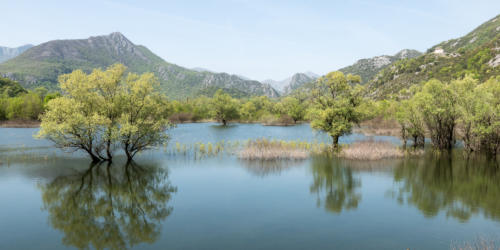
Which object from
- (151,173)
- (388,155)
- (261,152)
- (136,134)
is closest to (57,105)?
(136,134)

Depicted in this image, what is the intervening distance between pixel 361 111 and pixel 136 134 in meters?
31.0

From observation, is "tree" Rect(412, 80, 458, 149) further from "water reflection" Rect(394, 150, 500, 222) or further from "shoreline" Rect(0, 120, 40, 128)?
"shoreline" Rect(0, 120, 40, 128)

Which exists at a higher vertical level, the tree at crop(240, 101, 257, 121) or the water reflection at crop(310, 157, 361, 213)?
the tree at crop(240, 101, 257, 121)

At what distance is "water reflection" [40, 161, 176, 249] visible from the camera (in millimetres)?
16719

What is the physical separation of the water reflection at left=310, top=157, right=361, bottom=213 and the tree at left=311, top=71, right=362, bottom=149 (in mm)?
5443

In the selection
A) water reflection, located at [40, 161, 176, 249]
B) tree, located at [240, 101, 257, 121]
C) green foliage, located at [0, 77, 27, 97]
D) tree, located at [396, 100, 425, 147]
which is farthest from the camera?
green foliage, located at [0, 77, 27, 97]

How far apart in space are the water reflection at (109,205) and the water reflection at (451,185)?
19.7 m

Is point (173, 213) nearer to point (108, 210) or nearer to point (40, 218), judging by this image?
point (108, 210)

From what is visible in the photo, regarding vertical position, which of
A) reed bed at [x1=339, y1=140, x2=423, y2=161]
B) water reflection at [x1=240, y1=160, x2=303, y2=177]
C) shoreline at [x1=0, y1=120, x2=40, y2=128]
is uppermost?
shoreline at [x1=0, y1=120, x2=40, y2=128]

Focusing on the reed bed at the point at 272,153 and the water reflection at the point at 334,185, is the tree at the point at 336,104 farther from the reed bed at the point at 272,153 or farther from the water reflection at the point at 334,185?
the water reflection at the point at 334,185

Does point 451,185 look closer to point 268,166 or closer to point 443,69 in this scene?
point 268,166

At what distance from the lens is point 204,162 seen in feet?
124

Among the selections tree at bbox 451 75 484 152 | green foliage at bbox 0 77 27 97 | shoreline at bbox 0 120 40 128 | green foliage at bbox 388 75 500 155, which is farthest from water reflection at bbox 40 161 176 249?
green foliage at bbox 0 77 27 97

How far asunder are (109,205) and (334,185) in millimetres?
20182
